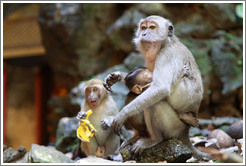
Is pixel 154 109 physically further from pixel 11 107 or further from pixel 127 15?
pixel 11 107

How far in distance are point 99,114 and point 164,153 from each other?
3.35 ft

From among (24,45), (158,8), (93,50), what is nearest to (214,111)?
(158,8)

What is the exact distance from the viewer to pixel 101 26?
12156mm

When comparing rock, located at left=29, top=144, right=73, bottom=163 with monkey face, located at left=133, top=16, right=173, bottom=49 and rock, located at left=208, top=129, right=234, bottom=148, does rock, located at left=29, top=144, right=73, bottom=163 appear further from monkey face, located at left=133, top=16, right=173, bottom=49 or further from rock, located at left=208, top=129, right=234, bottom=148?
rock, located at left=208, top=129, right=234, bottom=148

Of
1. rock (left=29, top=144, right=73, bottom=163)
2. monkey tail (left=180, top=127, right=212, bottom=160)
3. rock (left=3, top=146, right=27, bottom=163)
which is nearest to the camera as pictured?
rock (left=29, top=144, right=73, bottom=163)

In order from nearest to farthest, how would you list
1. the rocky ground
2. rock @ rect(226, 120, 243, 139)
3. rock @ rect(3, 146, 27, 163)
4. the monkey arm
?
the rocky ground
the monkey arm
rock @ rect(3, 146, 27, 163)
rock @ rect(226, 120, 243, 139)

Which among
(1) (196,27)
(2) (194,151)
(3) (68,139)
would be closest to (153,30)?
(2) (194,151)

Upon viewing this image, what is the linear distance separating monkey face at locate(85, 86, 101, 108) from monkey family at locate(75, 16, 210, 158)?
0.5 inches

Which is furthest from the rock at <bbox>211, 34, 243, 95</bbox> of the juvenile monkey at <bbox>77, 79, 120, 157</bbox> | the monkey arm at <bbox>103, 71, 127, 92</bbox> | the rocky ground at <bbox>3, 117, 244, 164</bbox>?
the monkey arm at <bbox>103, 71, 127, 92</bbox>

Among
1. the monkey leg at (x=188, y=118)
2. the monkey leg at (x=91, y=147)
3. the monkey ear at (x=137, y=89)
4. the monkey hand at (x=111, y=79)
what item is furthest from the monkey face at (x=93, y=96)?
the monkey leg at (x=188, y=118)

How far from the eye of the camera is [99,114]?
174 inches

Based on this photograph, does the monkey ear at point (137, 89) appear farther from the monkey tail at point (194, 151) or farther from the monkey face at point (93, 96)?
the monkey tail at point (194, 151)

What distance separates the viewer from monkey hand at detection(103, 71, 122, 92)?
4182 millimetres

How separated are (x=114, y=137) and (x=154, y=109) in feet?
3.31
